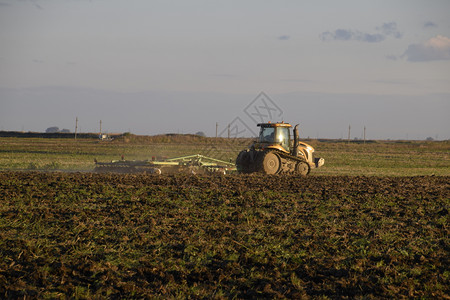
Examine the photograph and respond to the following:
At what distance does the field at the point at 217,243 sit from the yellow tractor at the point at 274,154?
5.02 meters

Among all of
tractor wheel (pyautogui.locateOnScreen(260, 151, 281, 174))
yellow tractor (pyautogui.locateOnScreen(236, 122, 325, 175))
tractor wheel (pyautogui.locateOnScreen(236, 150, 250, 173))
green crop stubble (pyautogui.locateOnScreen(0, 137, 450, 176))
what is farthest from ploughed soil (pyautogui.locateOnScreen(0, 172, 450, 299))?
green crop stubble (pyautogui.locateOnScreen(0, 137, 450, 176))

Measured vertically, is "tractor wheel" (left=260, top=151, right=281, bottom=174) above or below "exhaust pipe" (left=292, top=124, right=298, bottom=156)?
below

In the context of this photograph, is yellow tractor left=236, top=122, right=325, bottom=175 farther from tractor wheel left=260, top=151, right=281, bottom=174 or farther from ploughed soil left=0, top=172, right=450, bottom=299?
ploughed soil left=0, top=172, right=450, bottom=299

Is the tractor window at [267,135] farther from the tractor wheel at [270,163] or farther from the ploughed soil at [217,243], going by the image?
the ploughed soil at [217,243]

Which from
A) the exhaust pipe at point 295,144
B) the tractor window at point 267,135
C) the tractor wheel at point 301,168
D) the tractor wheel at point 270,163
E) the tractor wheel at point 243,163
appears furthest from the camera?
the tractor wheel at point 301,168

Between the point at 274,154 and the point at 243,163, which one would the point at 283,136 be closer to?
the point at 274,154

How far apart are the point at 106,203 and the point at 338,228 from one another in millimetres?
6245

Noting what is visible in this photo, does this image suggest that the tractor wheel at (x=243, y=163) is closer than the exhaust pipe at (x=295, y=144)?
No

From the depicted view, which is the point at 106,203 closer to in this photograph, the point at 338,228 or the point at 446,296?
the point at 338,228

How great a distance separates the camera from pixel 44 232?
10.1 m

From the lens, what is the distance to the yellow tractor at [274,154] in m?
22.2

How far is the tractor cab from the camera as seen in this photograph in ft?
72.9

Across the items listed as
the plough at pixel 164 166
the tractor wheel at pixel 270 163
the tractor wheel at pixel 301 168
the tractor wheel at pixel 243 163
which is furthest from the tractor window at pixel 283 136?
the plough at pixel 164 166

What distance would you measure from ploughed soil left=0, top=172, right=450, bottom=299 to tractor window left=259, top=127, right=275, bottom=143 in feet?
18.2
